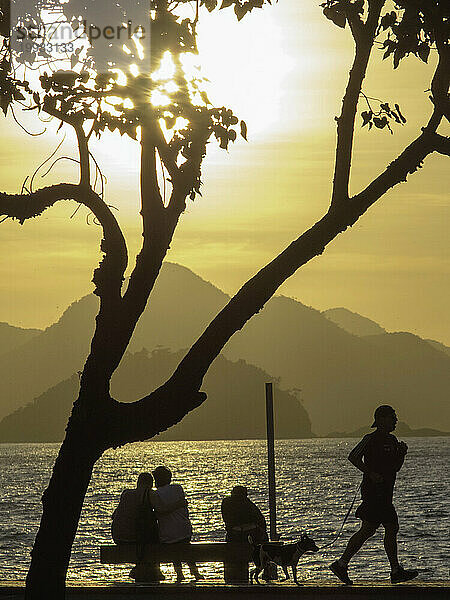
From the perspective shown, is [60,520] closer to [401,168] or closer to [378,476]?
[401,168]

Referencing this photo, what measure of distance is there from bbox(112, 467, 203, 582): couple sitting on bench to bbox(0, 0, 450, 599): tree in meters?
5.38

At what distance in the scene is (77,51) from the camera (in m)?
10.3

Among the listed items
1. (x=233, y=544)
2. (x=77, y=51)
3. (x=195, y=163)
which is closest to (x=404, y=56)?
(x=195, y=163)

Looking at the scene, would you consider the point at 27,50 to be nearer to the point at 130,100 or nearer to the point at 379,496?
the point at 130,100

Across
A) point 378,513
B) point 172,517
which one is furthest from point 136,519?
point 378,513

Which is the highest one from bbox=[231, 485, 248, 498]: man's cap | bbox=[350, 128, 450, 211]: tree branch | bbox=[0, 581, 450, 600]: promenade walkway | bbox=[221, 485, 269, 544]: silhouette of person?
bbox=[350, 128, 450, 211]: tree branch

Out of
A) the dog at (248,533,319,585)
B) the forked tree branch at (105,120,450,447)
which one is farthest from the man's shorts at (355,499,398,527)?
the forked tree branch at (105,120,450,447)

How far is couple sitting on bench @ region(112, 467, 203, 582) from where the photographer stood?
1482 centimetres

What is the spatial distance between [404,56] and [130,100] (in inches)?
85.3

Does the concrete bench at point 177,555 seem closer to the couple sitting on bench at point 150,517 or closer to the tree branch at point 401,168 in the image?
the couple sitting on bench at point 150,517

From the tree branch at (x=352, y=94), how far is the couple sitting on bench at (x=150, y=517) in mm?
6597

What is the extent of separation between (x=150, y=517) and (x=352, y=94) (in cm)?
711

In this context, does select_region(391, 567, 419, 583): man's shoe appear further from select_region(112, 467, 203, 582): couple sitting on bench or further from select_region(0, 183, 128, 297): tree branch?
select_region(0, 183, 128, 297): tree branch

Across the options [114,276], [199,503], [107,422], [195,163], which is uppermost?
[195,163]
